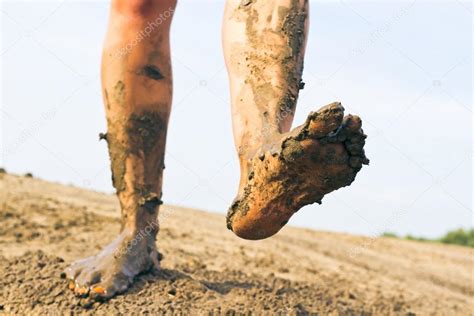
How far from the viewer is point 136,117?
2.32 m

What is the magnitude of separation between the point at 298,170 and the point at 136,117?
933 mm

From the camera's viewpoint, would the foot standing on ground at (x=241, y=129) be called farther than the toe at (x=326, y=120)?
Yes

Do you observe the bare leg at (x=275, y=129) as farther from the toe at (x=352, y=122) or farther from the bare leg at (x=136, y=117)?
the bare leg at (x=136, y=117)

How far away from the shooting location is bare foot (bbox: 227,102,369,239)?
1434 mm

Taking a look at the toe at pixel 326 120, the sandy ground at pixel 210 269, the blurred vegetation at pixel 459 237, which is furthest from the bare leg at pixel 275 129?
the blurred vegetation at pixel 459 237

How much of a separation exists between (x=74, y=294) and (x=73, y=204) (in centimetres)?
207

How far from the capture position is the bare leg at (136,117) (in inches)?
90.3

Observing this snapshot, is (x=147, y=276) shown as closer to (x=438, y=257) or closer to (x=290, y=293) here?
(x=290, y=293)

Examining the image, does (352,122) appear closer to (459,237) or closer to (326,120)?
(326,120)

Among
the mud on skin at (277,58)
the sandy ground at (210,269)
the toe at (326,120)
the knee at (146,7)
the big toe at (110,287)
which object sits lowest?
the big toe at (110,287)

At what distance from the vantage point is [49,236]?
3320mm

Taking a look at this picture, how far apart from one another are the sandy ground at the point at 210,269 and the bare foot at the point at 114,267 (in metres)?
0.04

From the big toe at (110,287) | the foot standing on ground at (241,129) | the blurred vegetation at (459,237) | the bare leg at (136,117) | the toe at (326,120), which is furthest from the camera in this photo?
the blurred vegetation at (459,237)

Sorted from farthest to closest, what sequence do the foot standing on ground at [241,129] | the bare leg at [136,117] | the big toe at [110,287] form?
the bare leg at [136,117] → the big toe at [110,287] → the foot standing on ground at [241,129]
